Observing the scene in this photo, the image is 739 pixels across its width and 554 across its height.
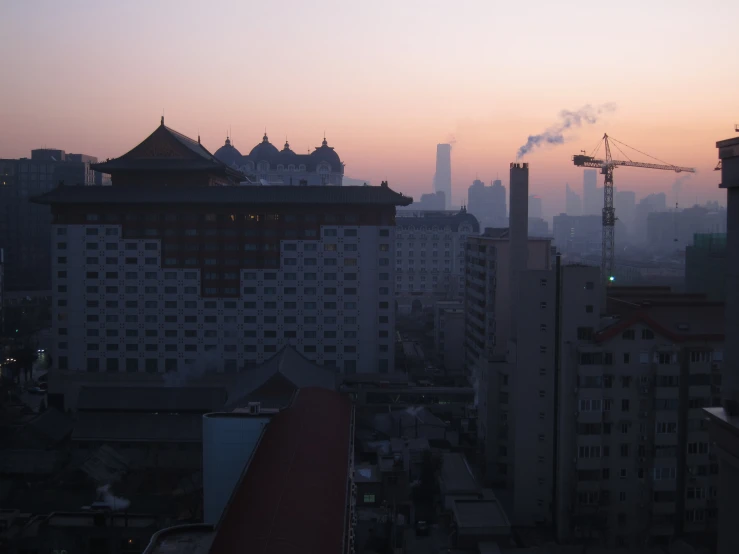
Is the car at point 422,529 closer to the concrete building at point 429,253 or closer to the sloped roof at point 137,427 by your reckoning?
→ the sloped roof at point 137,427

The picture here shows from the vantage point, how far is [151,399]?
886 inches

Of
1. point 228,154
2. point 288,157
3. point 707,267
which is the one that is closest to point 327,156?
point 288,157

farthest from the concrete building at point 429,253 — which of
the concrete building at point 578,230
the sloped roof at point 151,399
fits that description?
the concrete building at point 578,230

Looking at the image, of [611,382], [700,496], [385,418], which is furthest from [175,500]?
[700,496]

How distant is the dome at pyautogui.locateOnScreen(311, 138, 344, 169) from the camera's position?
61438 mm

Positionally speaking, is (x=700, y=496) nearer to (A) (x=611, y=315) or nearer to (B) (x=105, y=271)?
(A) (x=611, y=315)

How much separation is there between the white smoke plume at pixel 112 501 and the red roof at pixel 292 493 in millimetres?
4210

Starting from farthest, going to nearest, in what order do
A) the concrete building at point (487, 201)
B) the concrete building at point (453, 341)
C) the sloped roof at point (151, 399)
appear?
the concrete building at point (487, 201) → the concrete building at point (453, 341) → the sloped roof at point (151, 399)

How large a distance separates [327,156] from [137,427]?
143ft

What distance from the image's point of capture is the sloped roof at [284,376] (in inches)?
757

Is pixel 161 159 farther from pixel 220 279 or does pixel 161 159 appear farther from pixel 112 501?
pixel 112 501

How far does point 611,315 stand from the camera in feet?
49.9

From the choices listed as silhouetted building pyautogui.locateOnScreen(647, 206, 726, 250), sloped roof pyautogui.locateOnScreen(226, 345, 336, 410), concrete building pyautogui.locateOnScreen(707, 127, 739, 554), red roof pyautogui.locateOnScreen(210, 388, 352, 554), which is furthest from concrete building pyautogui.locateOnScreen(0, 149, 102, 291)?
silhouetted building pyautogui.locateOnScreen(647, 206, 726, 250)

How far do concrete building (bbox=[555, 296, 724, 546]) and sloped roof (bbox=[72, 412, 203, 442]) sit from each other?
36.4 ft
